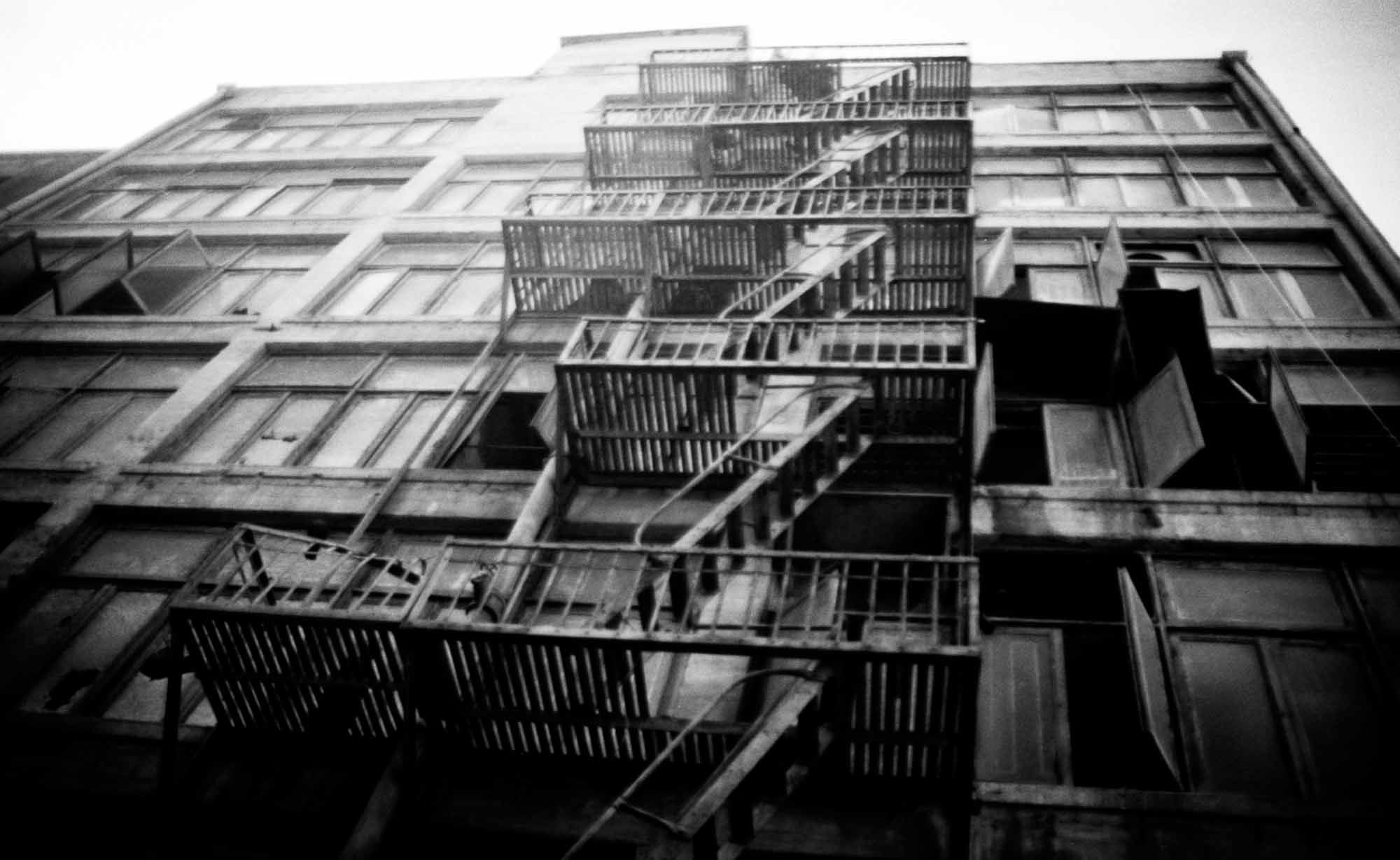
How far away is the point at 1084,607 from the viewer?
8047 millimetres

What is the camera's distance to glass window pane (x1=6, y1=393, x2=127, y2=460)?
482 inches

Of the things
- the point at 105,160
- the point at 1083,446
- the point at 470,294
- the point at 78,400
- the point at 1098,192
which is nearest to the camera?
the point at 1083,446

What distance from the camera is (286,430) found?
11852mm

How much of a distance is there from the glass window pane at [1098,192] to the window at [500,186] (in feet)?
33.4

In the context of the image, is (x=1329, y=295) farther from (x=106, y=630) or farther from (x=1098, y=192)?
(x=106, y=630)

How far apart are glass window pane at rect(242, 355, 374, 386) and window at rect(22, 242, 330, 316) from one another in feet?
8.87

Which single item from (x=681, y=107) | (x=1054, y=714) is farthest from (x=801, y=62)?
(x=1054, y=714)

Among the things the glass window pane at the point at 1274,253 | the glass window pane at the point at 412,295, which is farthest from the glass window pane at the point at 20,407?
the glass window pane at the point at 1274,253

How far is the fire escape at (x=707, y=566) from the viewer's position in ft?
19.1

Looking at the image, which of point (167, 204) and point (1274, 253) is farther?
point (167, 204)

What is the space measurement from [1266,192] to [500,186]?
15470mm

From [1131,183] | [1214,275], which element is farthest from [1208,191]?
Answer: [1214,275]

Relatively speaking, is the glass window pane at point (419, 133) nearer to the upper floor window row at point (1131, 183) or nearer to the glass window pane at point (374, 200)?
the glass window pane at point (374, 200)

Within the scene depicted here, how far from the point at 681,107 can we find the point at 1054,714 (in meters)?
12.4
